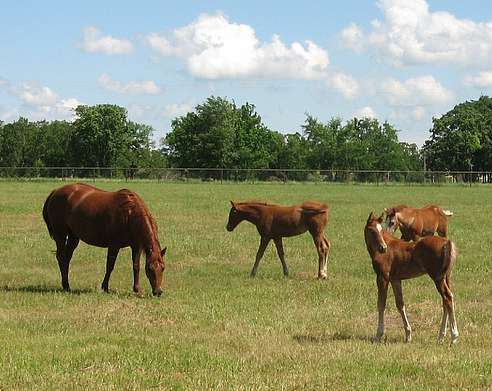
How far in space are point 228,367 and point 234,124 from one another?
94797 millimetres

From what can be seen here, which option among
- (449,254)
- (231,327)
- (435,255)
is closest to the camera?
(449,254)

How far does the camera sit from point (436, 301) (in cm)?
1206

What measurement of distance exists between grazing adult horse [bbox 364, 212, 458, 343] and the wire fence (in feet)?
225

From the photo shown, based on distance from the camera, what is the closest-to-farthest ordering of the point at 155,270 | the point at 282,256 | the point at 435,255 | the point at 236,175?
1. the point at 435,255
2. the point at 155,270
3. the point at 282,256
4. the point at 236,175

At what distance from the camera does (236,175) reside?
80188 millimetres

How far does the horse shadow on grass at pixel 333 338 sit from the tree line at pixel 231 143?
286 feet

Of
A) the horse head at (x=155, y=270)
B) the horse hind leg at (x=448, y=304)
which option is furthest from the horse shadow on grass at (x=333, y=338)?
the horse head at (x=155, y=270)

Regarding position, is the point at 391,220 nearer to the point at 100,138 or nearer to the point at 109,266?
the point at 109,266

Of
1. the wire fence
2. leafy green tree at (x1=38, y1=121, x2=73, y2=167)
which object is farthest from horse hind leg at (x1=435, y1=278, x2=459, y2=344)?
leafy green tree at (x1=38, y1=121, x2=73, y2=167)

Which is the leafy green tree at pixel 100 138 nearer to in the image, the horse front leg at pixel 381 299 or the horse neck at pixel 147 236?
the horse neck at pixel 147 236

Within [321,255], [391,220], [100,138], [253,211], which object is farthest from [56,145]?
[391,220]

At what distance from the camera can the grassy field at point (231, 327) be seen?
754 centimetres

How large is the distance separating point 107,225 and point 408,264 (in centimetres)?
601

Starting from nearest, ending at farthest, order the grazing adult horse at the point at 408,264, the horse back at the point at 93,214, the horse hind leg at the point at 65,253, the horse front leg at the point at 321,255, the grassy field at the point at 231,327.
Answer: the grassy field at the point at 231,327 → the grazing adult horse at the point at 408,264 → the horse back at the point at 93,214 → the horse hind leg at the point at 65,253 → the horse front leg at the point at 321,255
